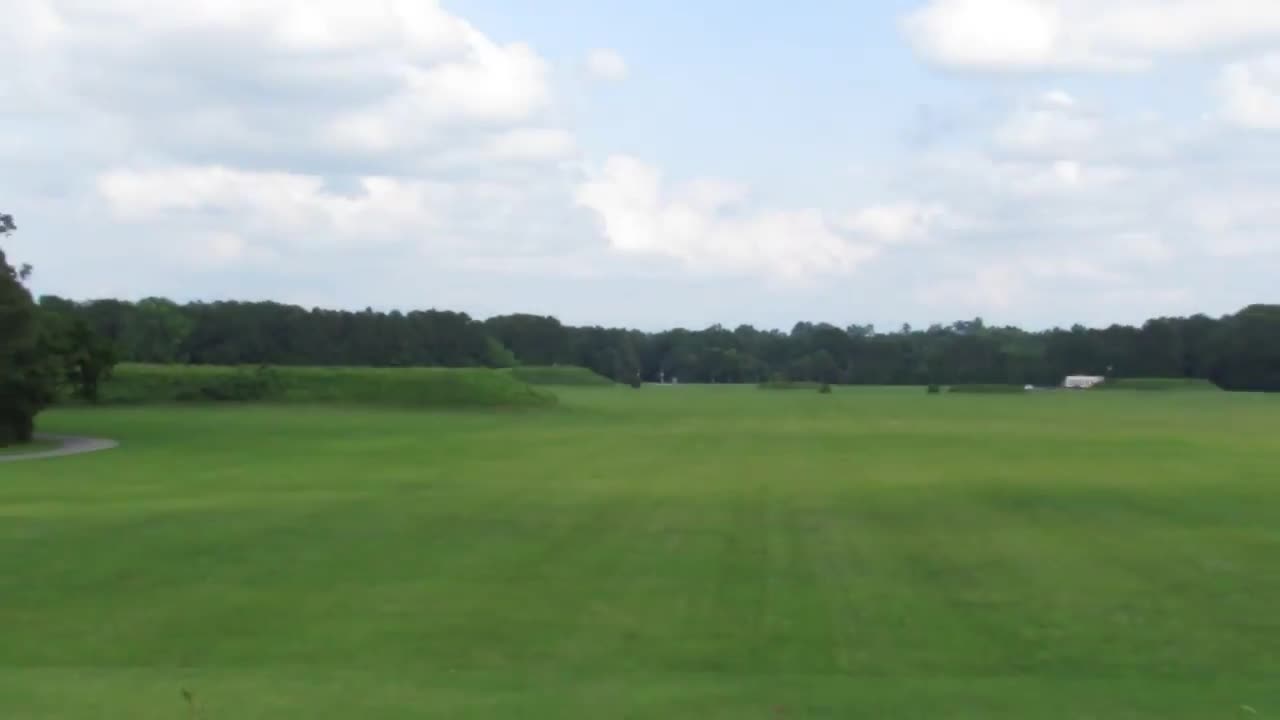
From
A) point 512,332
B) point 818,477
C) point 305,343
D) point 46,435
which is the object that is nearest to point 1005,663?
point 818,477

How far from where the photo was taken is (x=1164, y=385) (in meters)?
138

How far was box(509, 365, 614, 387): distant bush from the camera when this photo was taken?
455ft

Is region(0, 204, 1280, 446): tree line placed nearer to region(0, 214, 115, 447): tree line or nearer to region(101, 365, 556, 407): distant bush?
region(101, 365, 556, 407): distant bush

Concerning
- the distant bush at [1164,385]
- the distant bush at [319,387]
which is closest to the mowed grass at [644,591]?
the distant bush at [319,387]

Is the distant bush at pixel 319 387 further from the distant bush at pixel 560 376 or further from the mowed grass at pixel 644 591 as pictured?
the distant bush at pixel 560 376

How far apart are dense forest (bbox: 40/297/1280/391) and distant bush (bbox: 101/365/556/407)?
68.6 feet

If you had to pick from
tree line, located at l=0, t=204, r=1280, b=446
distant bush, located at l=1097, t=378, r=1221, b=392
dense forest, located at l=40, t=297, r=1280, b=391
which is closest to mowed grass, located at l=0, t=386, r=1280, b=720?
tree line, located at l=0, t=204, r=1280, b=446

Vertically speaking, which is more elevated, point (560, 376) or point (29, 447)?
point (560, 376)

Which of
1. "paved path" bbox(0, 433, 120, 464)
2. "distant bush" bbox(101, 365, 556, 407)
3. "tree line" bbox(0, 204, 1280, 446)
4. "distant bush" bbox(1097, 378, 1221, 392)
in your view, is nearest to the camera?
"paved path" bbox(0, 433, 120, 464)

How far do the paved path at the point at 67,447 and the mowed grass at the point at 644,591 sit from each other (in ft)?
19.6

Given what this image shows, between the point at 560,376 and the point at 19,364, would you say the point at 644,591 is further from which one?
the point at 560,376

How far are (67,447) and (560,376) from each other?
332 feet

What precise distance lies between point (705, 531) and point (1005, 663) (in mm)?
8549

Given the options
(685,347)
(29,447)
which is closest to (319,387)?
(29,447)
